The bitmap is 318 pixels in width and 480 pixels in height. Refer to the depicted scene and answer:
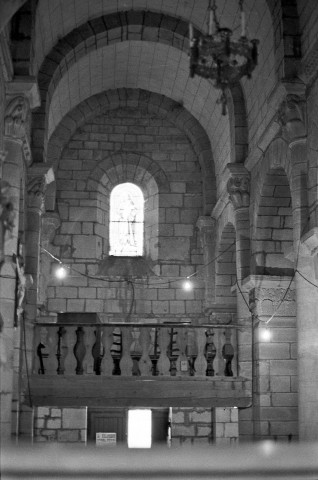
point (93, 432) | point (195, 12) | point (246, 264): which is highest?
point (195, 12)

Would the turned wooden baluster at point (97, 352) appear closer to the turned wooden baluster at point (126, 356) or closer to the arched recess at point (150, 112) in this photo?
the turned wooden baluster at point (126, 356)

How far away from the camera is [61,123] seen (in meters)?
15.6

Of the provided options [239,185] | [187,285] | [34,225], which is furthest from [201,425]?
[34,225]

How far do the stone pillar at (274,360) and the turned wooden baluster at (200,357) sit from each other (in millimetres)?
791

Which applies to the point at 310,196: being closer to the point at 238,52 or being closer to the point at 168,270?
the point at 238,52

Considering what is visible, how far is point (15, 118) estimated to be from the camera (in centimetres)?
994

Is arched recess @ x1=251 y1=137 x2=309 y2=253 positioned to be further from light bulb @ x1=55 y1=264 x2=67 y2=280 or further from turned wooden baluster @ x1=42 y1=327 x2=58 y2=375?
light bulb @ x1=55 y1=264 x2=67 y2=280

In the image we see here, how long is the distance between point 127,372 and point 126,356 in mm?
247

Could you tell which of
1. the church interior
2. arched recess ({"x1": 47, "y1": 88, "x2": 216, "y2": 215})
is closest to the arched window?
the church interior

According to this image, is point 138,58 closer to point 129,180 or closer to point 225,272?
point 129,180

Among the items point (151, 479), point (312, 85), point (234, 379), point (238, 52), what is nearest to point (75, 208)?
point (234, 379)

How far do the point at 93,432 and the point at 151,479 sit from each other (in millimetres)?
13053

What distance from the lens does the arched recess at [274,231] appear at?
466 inches

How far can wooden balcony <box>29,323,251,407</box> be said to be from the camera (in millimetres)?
11000
